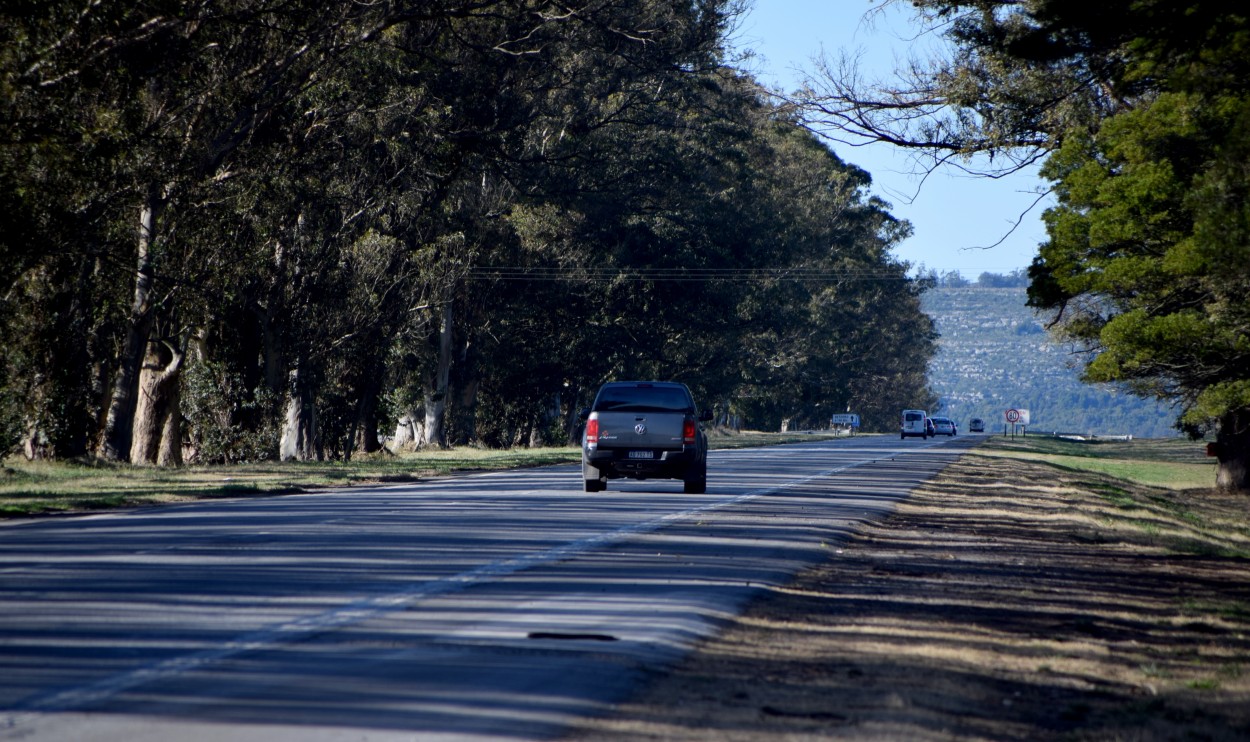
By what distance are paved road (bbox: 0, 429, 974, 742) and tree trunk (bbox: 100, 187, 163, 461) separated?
12.4 m

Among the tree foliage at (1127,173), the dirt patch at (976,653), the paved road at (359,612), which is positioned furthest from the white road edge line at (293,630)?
the tree foliage at (1127,173)

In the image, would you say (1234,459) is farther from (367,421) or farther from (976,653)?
(976,653)

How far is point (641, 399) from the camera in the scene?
2384cm

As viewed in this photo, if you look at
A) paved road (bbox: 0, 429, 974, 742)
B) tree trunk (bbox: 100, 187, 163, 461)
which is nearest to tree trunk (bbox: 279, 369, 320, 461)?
tree trunk (bbox: 100, 187, 163, 461)

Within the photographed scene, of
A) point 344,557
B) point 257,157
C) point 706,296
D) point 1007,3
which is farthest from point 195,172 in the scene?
point 706,296

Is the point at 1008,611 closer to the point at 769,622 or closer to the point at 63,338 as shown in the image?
the point at 769,622

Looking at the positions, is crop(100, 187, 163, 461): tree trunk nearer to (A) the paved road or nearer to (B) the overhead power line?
(A) the paved road

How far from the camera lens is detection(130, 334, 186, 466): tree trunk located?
34.7 meters

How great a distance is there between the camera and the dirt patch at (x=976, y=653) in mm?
6828

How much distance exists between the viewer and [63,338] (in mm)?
29625

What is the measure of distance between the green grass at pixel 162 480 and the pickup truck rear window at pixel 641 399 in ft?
18.1

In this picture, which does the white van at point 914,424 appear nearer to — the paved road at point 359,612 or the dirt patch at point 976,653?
the paved road at point 359,612

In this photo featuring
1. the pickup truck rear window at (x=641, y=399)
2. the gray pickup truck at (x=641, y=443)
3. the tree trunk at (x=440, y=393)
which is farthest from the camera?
the tree trunk at (x=440, y=393)

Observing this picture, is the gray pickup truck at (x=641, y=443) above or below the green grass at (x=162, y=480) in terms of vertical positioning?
above
